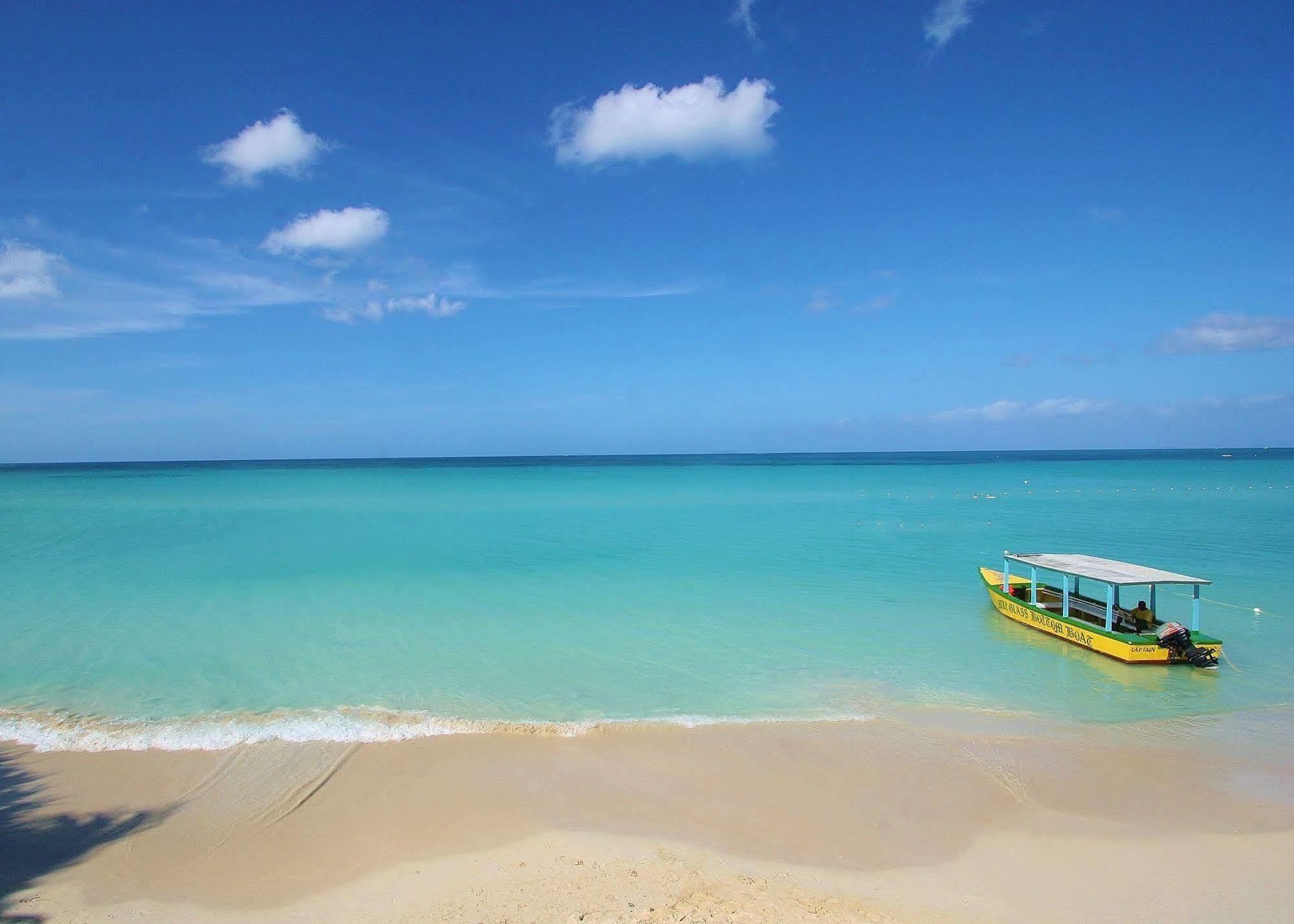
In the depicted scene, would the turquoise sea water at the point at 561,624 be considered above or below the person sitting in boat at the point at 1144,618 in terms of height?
below

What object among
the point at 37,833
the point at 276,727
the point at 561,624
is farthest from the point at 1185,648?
the point at 37,833

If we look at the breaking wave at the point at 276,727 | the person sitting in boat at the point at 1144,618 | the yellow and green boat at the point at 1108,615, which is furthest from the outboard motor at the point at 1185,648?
the breaking wave at the point at 276,727

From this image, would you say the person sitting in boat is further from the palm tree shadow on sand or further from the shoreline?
the palm tree shadow on sand

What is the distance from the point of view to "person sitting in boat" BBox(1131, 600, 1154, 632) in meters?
13.0

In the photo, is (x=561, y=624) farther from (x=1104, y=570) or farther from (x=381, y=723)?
(x=1104, y=570)

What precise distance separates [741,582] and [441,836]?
1278 cm

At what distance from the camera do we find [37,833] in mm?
6473

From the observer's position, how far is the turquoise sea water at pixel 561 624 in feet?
32.7

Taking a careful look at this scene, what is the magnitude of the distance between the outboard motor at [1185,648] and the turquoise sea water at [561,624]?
26 cm

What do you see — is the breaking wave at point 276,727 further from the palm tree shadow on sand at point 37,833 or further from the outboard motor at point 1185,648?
the outboard motor at point 1185,648

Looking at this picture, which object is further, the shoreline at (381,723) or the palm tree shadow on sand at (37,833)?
the shoreline at (381,723)

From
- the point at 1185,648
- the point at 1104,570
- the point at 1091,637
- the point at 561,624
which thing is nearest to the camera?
the point at 1185,648

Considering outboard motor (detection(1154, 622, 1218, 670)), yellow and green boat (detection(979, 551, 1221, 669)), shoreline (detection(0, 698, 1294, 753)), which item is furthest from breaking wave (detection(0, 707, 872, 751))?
outboard motor (detection(1154, 622, 1218, 670))

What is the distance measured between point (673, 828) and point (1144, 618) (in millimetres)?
11131
